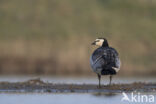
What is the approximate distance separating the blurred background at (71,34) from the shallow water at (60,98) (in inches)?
899

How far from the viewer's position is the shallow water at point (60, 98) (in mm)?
20500

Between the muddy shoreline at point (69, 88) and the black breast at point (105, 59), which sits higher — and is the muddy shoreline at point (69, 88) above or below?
below

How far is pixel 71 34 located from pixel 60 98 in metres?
40.3

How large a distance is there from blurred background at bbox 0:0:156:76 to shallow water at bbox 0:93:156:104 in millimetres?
22825

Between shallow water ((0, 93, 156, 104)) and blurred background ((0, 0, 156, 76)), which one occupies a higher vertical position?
blurred background ((0, 0, 156, 76))

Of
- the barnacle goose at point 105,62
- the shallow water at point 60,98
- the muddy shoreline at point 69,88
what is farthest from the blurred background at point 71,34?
the shallow water at point 60,98

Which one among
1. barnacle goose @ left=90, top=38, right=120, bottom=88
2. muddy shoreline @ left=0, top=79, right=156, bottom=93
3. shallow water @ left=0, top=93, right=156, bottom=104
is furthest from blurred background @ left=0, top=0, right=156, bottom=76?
shallow water @ left=0, top=93, right=156, bottom=104

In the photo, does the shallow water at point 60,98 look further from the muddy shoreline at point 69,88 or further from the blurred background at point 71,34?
the blurred background at point 71,34

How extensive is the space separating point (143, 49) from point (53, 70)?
38.6 ft

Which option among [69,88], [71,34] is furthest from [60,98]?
[71,34]

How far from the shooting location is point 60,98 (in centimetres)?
2166

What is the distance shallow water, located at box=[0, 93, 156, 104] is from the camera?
20500mm

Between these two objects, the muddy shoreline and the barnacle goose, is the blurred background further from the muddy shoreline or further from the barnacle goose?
the barnacle goose

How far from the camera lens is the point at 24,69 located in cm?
4978
